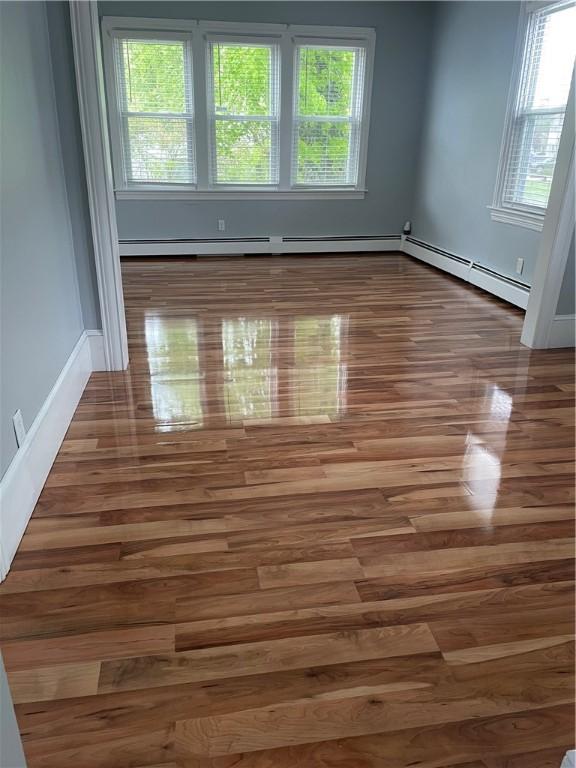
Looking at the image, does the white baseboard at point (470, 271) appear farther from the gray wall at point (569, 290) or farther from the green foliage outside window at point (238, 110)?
the green foliage outside window at point (238, 110)

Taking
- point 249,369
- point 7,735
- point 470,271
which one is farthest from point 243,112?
point 7,735

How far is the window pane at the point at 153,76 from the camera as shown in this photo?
17.9 feet

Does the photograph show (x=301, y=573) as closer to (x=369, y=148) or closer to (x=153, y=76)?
(x=153, y=76)

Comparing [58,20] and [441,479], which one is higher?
[58,20]

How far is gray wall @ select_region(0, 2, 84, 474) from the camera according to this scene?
1787 millimetres

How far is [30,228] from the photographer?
6.72 feet

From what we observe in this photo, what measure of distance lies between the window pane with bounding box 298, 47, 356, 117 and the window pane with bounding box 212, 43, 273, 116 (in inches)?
14.2

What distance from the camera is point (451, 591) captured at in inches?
62.1

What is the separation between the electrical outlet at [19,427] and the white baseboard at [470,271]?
378 cm

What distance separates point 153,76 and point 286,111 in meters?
1.38

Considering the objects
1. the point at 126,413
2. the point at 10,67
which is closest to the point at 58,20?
the point at 10,67

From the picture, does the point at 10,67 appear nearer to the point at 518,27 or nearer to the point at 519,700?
the point at 519,700

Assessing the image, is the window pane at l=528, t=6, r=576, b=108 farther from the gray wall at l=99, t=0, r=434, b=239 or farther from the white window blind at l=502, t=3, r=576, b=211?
the gray wall at l=99, t=0, r=434, b=239

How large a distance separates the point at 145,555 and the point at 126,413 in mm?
1045
